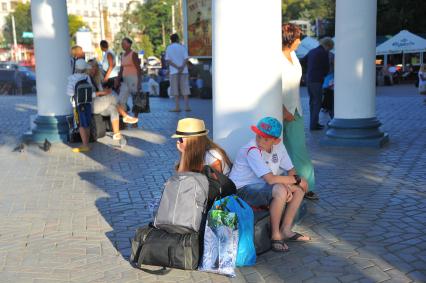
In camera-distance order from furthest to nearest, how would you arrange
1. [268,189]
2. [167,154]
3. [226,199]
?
[167,154]
[268,189]
[226,199]

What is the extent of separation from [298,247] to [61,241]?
2.01 metres

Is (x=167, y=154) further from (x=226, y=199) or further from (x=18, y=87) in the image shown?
(x=18, y=87)

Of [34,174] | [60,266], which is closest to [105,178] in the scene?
[34,174]

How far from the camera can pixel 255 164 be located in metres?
4.54

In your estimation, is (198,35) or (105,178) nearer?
(105,178)

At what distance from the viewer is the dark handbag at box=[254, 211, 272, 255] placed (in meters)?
4.32

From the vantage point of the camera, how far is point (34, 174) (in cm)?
757

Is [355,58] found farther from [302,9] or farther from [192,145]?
[302,9]

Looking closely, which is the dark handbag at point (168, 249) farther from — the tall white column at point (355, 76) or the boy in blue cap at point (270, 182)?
the tall white column at point (355, 76)

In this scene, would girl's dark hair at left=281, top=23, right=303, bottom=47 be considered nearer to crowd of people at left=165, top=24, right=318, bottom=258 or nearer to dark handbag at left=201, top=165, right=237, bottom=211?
crowd of people at left=165, top=24, right=318, bottom=258

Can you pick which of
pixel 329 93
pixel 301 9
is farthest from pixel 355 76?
pixel 301 9

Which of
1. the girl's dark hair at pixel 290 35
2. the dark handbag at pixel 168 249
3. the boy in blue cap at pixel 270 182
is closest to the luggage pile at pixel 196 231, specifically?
the dark handbag at pixel 168 249

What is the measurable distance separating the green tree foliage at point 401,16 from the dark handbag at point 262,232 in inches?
1240

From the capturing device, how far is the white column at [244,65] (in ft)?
16.0
